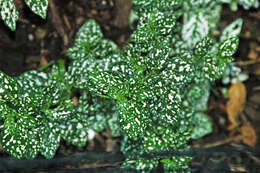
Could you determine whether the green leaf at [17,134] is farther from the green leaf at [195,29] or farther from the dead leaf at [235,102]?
the dead leaf at [235,102]

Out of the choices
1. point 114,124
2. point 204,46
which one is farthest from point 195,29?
point 114,124

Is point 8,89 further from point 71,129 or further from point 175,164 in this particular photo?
point 175,164

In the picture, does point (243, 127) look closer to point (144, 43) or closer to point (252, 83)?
point (252, 83)

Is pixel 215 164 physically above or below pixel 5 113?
below

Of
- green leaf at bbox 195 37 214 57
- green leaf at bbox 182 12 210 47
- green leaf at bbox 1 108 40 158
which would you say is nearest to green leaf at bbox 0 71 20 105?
green leaf at bbox 1 108 40 158

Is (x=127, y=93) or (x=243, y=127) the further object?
(x=243, y=127)

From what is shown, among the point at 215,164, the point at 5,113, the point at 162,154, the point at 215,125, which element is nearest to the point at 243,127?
the point at 215,125

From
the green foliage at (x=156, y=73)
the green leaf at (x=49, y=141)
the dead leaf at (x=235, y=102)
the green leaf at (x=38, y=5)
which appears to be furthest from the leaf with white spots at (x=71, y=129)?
the dead leaf at (x=235, y=102)
